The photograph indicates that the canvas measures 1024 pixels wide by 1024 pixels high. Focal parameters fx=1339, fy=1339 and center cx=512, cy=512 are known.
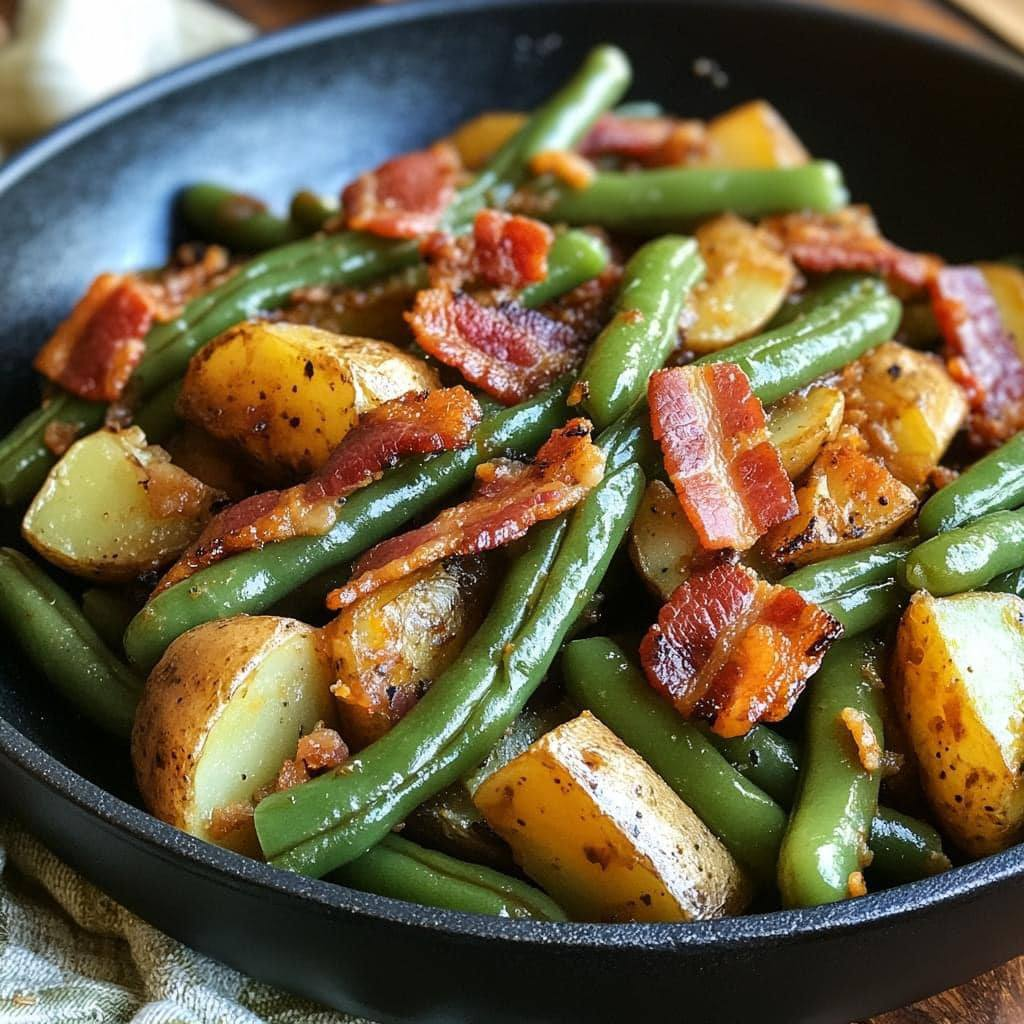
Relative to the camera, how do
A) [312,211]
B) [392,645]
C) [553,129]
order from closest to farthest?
[392,645] < [312,211] < [553,129]

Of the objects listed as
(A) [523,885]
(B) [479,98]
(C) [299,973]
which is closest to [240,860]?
(C) [299,973]

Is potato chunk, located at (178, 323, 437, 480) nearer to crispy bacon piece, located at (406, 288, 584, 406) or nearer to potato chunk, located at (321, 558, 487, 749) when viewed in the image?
crispy bacon piece, located at (406, 288, 584, 406)

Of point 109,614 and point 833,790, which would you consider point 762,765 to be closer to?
point 833,790

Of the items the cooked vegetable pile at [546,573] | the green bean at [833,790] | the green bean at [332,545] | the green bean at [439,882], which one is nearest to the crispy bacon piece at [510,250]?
the cooked vegetable pile at [546,573]

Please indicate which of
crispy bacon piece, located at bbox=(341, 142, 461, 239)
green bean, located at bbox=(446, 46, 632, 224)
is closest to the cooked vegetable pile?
crispy bacon piece, located at bbox=(341, 142, 461, 239)

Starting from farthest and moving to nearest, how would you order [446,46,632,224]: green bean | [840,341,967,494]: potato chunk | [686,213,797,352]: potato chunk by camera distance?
[446,46,632,224]: green bean < [686,213,797,352]: potato chunk < [840,341,967,494]: potato chunk

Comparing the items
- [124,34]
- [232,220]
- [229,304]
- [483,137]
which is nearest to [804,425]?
[229,304]

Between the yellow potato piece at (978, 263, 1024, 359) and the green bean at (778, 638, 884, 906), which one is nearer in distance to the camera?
the green bean at (778, 638, 884, 906)
